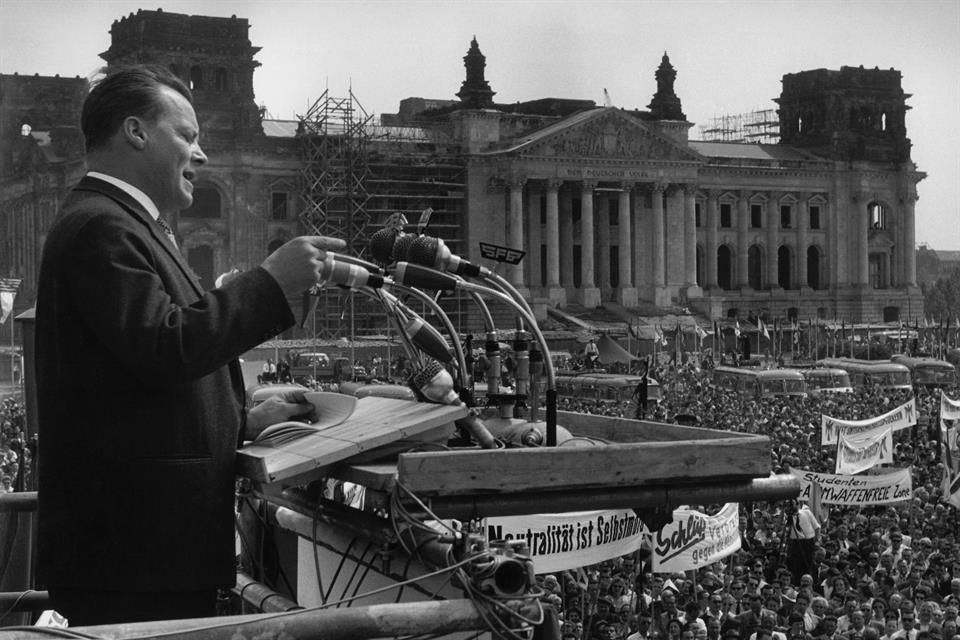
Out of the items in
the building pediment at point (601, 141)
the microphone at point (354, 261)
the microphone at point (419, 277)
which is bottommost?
the microphone at point (419, 277)

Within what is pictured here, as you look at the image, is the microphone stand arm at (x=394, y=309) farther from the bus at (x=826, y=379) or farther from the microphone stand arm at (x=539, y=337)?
the bus at (x=826, y=379)

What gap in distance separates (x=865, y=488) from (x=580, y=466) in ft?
46.8

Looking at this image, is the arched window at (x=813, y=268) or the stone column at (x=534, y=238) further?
the arched window at (x=813, y=268)

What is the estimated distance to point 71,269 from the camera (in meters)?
3.10

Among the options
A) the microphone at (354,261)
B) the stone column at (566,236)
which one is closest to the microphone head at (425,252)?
the microphone at (354,261)

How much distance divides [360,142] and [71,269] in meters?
62.6

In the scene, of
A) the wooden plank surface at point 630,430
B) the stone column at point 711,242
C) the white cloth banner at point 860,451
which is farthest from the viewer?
the stone column at point 711,242

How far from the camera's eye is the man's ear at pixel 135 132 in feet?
11.2

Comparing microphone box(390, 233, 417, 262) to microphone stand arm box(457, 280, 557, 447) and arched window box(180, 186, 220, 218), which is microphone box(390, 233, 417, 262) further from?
arched window box(180, 186, 220, 218)

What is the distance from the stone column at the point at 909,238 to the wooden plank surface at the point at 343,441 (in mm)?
89028

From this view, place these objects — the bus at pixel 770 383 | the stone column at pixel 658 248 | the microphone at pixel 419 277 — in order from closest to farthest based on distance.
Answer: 1. the microphone at pixel 419 277
2. the bus at pixel 770 383
3. the stone column at pixel 658 248

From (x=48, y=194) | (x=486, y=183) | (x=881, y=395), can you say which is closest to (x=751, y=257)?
(x=486, y=183)

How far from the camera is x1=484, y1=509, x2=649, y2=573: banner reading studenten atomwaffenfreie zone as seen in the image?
29.8ft

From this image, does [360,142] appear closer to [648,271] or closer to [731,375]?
[648,271]
